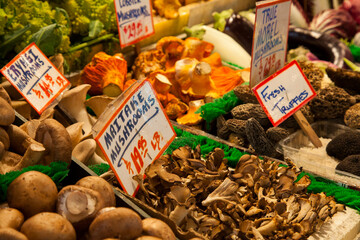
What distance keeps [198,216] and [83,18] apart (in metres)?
1.71

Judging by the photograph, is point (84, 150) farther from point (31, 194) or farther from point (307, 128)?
point (307, 128)

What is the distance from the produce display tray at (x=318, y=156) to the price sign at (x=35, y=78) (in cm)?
111

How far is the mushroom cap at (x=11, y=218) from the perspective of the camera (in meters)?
1.06

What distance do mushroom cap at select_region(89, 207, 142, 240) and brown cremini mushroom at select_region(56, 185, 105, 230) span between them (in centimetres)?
5

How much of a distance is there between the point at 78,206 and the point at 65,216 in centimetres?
4

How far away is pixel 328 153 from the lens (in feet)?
6.99

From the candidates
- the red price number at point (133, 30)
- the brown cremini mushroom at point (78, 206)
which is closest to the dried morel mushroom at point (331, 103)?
the red price number at point (133, 30)

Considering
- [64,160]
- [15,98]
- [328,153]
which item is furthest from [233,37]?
[64,160]

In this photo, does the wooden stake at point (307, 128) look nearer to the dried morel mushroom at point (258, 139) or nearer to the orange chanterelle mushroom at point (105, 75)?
the dried morel mushroom at point (258, 139)

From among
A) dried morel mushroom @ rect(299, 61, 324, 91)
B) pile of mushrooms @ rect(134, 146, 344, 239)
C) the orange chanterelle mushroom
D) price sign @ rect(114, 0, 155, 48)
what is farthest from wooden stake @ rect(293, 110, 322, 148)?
price sign @ rect(114, 0, 155, 48)

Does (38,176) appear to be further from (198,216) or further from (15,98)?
(15,98)

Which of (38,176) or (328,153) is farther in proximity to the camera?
(328,153)

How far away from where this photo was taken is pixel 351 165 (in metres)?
1.90

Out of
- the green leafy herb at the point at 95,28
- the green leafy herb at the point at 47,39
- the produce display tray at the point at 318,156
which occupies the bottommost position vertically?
the produce display tray at the point at 318,156
